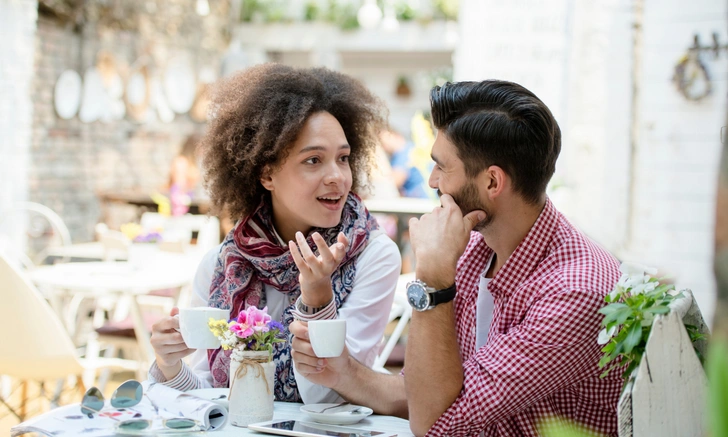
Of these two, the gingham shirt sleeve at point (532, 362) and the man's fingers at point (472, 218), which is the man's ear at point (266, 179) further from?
the gingham shirt sleeve at point (532, 362)

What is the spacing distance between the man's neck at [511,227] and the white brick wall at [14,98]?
6.12 meters

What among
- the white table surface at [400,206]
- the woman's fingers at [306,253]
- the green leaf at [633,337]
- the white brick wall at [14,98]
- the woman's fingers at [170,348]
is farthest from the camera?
the white brick wall at [14,98]

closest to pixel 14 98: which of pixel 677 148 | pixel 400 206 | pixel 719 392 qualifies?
pixel 400 206

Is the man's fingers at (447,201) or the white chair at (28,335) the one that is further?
the white chair at (28,335)

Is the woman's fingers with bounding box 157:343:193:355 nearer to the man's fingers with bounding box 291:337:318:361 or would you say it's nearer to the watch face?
the man's fingers with bounding box 291:337:318:361

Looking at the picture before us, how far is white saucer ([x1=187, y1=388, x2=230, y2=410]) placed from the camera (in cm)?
168

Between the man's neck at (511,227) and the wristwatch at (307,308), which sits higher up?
the man's neck at (511,227)

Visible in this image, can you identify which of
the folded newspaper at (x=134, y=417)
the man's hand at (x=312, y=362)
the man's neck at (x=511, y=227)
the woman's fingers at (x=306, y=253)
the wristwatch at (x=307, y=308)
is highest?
the man's neck at (x=511, y=227)

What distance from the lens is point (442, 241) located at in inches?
61.8

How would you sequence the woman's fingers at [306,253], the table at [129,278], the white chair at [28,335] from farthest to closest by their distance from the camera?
the table at [129,278] → the white chair at [28,335] → the woman's fingers at [306,253]

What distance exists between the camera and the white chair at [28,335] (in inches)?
116

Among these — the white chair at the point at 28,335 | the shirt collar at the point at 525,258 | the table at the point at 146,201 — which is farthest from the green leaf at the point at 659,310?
the table at the point at 146,201

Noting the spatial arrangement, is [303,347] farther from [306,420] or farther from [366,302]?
[366,302]

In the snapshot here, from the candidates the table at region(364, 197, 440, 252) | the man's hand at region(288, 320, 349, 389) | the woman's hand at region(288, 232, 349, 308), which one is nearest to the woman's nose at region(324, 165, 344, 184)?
the woman's hand at region(288, 232, 349, 308)
